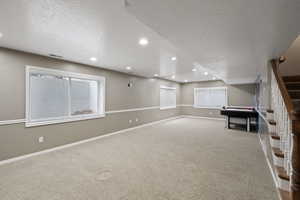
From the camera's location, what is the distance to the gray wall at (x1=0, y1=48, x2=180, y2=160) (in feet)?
9.53

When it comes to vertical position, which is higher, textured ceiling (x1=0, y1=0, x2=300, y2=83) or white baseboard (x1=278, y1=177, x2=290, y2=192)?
textured ceiling (x1=0, y1=0, x2=300, y2=83)

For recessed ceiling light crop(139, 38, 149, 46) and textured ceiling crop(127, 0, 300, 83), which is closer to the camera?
textured ceiling crop(127, 0, 300, 83)

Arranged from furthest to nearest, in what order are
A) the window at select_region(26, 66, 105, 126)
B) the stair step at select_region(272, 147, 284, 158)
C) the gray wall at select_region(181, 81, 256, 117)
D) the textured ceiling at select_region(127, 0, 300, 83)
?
1. the gray wall at select_region(181, 81, 256, 117)
2. the window at select_region(26, 66, 105, 126)
3. the stair step at select_region(272, 147, 284, 158)
4. the textured ceiling at select_region(127, 0, 300, 83)

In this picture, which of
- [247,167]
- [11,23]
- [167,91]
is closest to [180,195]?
[247,167]

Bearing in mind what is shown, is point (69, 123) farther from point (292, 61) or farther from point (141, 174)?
point (292, 61)

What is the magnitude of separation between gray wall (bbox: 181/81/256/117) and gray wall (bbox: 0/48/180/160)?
4580 millimetres

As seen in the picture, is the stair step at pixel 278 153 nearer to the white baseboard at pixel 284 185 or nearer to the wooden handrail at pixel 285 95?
the white baseboard at pixel 284 185

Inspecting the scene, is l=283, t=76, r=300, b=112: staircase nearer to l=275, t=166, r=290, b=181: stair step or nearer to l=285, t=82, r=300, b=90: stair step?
l=285, t=82, r=300, b=90: stair step

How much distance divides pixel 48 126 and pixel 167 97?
6.25 m

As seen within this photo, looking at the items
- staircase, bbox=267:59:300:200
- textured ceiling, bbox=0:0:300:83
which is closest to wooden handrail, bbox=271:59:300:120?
staircase, bbox=267:59:300:200

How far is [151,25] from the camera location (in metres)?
1.83

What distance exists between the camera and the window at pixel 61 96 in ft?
11.0

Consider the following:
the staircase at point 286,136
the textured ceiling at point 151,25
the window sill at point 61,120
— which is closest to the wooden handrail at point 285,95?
the staircase at point 286,136

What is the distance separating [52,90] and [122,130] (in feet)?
9.07
